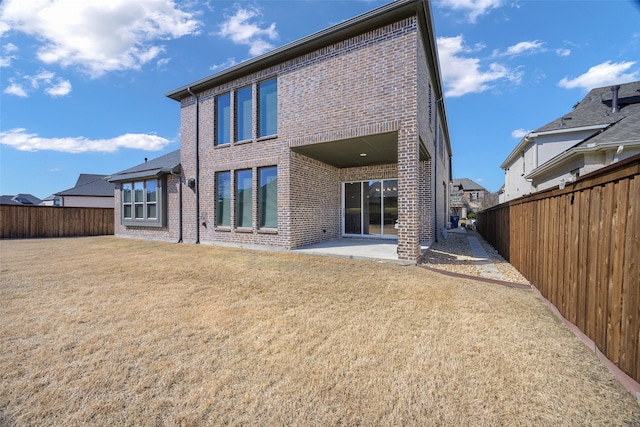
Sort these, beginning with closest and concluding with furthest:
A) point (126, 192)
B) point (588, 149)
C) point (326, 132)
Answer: point (326, 132) < point (588, 149) < point (126, 192)

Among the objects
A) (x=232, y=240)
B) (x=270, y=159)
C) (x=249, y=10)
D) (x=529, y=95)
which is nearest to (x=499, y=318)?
(x=270, y=159)

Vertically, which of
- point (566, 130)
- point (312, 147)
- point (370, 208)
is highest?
point (566, 130)

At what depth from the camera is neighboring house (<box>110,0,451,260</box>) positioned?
245 inches

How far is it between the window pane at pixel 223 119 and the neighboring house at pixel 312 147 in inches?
1.8

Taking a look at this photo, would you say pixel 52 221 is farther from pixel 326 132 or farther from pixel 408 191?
pixel 408 191

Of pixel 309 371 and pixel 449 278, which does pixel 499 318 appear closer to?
pixel 449 278

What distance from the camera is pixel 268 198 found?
8445mm

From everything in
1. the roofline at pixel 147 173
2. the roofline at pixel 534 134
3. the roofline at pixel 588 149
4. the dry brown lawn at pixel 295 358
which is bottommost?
the dry brown lawn at pixel 295 358

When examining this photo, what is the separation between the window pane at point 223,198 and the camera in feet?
30.5

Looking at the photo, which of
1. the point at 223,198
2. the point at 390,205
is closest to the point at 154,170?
the point at 223,198

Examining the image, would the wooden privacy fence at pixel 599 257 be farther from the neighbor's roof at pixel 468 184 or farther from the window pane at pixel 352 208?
the neighbor's roof at pixel 468 184

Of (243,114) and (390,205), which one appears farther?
(390,205)

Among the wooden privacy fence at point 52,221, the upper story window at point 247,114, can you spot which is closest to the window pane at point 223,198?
the upper story window at point 247,114

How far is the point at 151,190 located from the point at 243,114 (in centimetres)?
580
